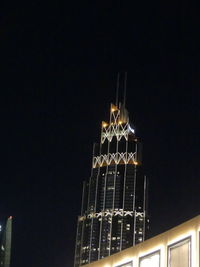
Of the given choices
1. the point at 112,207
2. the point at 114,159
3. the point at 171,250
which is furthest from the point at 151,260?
the point at 114,159

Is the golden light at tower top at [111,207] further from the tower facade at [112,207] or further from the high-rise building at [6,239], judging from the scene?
the high-rise building at [6,239]

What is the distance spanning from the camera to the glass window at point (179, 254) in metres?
14.4

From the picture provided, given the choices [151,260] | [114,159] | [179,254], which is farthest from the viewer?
[114,159]

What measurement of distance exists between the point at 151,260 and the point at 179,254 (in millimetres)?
1475

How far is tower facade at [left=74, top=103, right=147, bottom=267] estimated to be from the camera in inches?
5551

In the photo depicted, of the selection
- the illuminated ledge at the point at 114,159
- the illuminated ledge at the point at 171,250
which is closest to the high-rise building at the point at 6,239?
the illuminated ledge at the point at 171,250

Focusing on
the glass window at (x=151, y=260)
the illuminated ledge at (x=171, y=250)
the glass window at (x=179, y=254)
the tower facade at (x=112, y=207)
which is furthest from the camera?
the tower facade at (x=112, y=207)

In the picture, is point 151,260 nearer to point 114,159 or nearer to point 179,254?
point 179,254

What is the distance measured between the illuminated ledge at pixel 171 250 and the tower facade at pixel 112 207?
399 ft

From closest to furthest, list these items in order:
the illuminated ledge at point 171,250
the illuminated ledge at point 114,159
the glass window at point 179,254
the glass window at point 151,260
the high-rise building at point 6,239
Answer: the illuminated ledge at point 171,250 < the glass window at point 179,254 < the glass window at point 151,260 < the high-rise building at point 6,239 < the illuminated ledge at point 114,159

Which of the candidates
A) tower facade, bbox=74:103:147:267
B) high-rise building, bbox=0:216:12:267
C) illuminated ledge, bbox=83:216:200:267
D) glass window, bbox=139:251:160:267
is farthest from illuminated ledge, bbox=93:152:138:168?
glass window, bbox=139:251:160:267

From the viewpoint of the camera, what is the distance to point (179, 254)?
48.6 feet

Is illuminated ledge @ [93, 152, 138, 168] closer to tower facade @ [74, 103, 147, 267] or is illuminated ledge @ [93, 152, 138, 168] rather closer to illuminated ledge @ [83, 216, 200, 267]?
tower facade @ [74, 103, 147, 267]

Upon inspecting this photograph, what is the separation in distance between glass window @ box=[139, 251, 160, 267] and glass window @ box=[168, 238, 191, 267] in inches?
25.6
